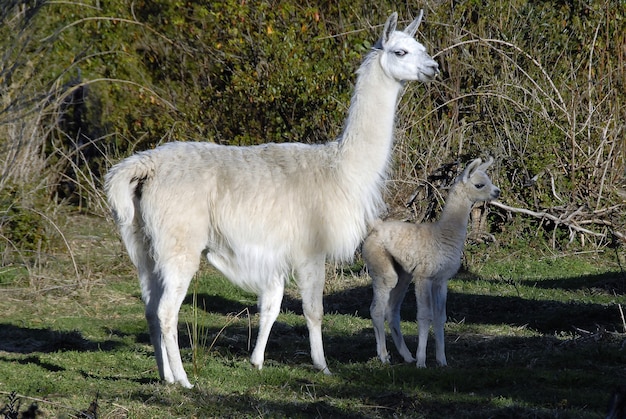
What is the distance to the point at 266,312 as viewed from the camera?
22.4 ft

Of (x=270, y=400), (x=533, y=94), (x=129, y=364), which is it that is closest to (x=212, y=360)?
(x=129, y=364)

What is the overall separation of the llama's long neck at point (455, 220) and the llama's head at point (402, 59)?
1099mm

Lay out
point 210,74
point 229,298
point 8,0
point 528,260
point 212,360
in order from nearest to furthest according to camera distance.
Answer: point 8,0, point 212,360, point 229,298, point 528,260, point 210,74

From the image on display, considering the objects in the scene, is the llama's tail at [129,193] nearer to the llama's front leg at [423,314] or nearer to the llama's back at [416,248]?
the llama's back at [416,248]

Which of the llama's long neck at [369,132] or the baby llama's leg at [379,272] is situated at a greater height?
the llama's long neck at [369,132]

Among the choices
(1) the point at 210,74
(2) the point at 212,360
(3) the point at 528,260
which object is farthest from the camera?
(1) the point at 210,74

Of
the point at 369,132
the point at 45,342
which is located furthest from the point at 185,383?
the point at 45,342

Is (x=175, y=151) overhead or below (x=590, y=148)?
overhead

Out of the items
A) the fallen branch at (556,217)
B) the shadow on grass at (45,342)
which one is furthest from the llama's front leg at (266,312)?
the fallen branch at (556,217)

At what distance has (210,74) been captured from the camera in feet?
46.0

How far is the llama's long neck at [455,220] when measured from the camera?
7.27 meters

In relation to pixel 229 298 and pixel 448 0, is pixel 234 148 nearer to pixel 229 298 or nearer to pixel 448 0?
pixel 229 298

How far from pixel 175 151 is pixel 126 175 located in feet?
1.56

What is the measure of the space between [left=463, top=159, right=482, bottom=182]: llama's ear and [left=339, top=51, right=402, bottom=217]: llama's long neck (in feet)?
3.09
